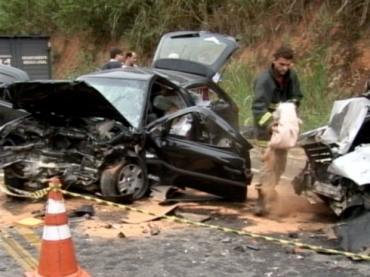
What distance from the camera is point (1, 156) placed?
784 cm

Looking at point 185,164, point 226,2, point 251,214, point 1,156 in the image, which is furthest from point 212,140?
point 226,2

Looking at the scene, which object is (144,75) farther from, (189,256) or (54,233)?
(54,233)

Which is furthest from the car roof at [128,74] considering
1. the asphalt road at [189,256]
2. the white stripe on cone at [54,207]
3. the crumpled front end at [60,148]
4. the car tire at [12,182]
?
the white stripe on cone at [54,207]

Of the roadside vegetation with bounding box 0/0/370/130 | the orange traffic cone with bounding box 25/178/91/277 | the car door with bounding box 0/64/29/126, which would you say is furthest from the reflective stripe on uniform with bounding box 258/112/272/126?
the roadside vegetation with bounding box 0/0/370/130

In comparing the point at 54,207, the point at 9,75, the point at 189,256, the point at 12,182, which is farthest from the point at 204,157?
the point at 9,75

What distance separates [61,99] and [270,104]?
2324 millimetres

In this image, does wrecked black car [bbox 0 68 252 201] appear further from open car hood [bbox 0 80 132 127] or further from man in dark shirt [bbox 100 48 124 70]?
man in dark shirt [bbox 100 48 124 70]

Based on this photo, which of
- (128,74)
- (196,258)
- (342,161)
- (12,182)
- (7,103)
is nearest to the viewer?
(196,258)

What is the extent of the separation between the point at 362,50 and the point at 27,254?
32.7ft

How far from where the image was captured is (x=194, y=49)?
33.9 ft

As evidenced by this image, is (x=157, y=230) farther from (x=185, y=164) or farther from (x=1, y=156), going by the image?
(x=1, y=156)

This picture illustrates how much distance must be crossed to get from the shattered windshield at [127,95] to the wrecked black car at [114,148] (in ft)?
0.09

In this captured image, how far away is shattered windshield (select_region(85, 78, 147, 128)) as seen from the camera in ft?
26.4

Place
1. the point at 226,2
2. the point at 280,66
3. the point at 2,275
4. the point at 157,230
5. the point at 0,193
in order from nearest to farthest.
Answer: the point at 2,275 → the point at 157,230 → the point at 280,66 → the point at 0,193 → the point at 226,2
